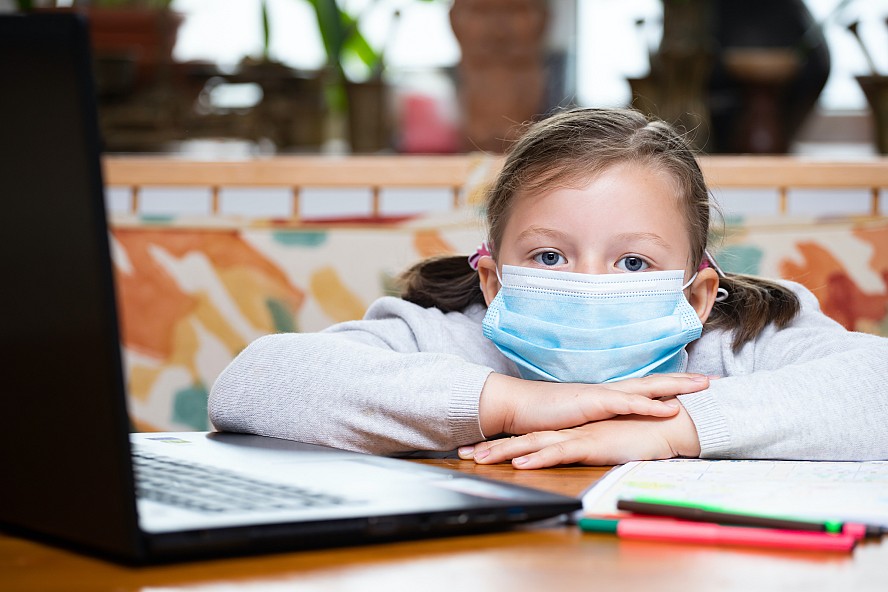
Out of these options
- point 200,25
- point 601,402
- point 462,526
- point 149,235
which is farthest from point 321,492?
point 200,25

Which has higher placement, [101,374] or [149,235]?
[101,374]

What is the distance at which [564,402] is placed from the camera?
921mm

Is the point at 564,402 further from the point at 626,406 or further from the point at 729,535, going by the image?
the point at 729,535

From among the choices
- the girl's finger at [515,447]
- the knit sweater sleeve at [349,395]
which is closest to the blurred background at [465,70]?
the knit sweater sleeve at [349,395]

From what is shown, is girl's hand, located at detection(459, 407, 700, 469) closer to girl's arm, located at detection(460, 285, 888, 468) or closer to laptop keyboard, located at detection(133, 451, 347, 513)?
girl's arm, located at detection(460, 285, 888, 468)

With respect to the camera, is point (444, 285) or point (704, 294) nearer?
point (704, 294)

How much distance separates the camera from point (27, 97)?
47 centimetres

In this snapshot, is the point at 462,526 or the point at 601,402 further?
the point at 601,402

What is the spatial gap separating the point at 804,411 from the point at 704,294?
0.98 feet

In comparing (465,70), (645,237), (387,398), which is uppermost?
(465,70)

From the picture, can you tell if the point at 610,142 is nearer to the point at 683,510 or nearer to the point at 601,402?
the point at 601,402

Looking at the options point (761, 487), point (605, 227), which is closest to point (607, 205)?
point (605, 227)

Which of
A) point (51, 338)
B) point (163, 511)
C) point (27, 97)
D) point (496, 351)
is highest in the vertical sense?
point (27, 97)

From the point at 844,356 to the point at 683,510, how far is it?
0.45 m
